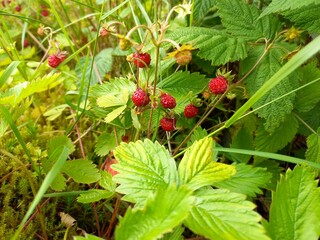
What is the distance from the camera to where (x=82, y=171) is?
1031 mm

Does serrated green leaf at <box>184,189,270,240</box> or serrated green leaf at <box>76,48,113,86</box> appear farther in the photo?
serrated green leaf at <box>76,48,113,86</box>

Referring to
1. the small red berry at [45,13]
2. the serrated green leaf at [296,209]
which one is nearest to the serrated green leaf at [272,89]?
the serrated green leaf at [296,209]

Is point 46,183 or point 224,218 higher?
point 46,183

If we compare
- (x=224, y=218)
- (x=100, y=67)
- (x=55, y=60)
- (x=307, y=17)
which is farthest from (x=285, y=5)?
(x=100, y=67)

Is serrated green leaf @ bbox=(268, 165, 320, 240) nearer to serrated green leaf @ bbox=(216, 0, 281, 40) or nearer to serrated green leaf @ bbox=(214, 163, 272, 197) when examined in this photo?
serrated green leaf @ bbox=(214, 163, 272, 197)

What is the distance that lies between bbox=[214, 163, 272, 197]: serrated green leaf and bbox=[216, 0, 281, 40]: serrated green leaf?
0.38 meters

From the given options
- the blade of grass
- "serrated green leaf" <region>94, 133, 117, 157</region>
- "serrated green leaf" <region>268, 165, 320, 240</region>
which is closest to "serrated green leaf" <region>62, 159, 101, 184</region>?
"serrated green leaf" <region>94, 133, 117, 157</region>

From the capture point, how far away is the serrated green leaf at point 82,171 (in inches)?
40.0

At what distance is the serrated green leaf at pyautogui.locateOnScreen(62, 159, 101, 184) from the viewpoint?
1016 millimetres

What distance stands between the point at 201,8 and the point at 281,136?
0.46m

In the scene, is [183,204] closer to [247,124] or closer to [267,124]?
[267,124]

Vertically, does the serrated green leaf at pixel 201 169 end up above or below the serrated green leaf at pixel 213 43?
below

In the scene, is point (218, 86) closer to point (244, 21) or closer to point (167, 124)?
point (167, 124)

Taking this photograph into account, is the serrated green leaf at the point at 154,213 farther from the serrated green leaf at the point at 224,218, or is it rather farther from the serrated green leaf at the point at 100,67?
the serrated green leaf at the point at 100,67
